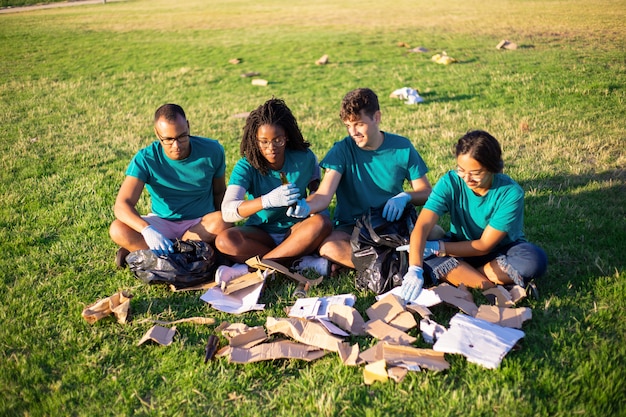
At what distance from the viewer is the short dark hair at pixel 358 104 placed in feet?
13.1

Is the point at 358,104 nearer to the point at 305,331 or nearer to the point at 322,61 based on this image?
the point at 305,331

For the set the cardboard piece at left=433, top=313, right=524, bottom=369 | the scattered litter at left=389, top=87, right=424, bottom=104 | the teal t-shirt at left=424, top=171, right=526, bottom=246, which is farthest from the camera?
the scattered litter at left=389, top=87, right=424, bottom=104

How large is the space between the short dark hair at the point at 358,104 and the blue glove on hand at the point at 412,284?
3.92 ft

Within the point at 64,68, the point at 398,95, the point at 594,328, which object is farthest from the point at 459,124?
the point at 64,68

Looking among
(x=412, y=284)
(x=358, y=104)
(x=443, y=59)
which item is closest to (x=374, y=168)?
(x=358, y=104)

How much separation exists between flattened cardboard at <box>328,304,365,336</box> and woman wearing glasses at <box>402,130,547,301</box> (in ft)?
1.18

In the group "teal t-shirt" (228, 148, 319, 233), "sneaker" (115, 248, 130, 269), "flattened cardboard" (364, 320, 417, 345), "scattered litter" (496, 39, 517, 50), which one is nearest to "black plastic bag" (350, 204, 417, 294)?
"flattened cardboard" (364, 320, 417, 345)

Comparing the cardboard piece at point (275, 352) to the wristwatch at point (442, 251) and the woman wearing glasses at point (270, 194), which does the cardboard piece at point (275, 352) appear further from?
the wristwatch at point (442, 251)

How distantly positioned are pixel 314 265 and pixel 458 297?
3.78ft

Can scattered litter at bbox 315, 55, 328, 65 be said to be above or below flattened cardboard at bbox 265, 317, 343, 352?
above

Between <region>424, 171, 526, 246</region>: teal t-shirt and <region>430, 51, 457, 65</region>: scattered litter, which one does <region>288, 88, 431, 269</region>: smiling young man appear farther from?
<region>430, 51, 457, 65</region>: scattered litter

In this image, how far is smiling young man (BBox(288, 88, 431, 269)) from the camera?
4.12m

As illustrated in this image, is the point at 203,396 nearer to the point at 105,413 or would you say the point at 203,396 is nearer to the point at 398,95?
the point at 105,413

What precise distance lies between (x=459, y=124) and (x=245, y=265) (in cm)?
491
